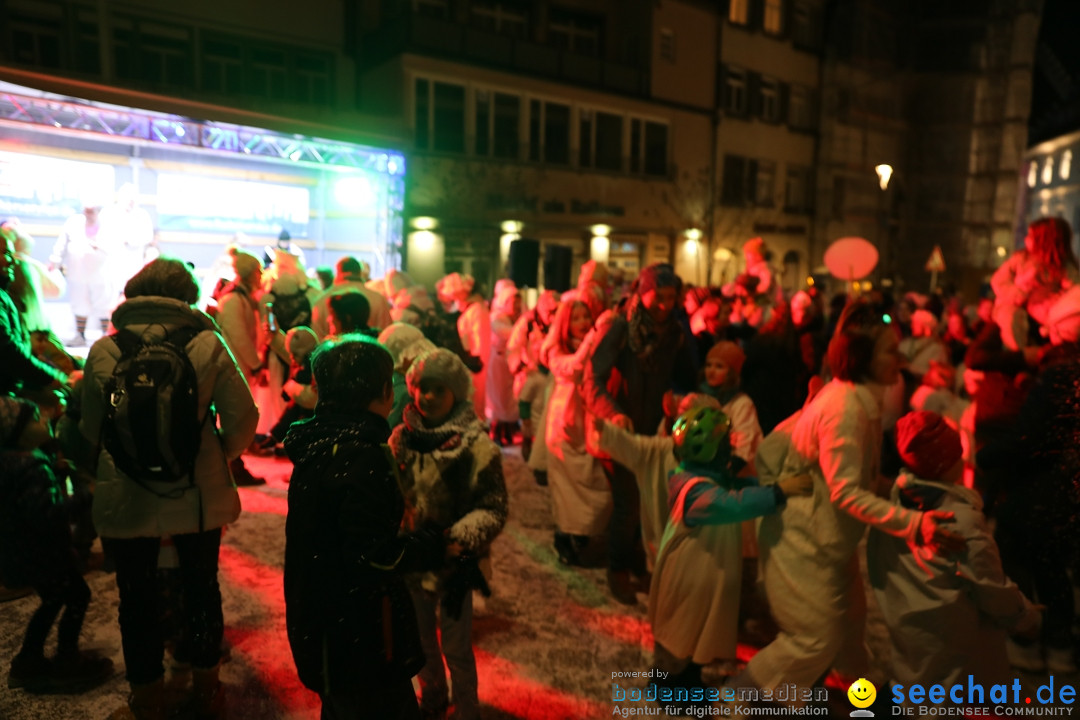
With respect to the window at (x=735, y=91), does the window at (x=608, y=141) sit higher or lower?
lower

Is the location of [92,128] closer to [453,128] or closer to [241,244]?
[241,244]

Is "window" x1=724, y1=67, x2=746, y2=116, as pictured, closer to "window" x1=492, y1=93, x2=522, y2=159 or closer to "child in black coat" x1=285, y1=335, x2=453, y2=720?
"window" x1=492, y1=93, x2=522, y2=159

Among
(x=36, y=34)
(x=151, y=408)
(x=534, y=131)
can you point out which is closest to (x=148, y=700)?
(x=151, y=408)

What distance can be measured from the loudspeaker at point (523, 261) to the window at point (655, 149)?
45.5ft

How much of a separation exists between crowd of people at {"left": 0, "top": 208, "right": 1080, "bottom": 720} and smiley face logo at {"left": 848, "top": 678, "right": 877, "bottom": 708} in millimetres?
56

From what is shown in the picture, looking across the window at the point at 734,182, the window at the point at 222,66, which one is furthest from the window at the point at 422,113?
the window at the point at 734,182

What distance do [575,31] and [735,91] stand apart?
21.5 feet

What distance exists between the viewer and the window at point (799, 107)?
1115 inches

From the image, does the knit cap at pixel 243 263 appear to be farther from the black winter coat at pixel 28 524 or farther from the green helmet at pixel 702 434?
the green helmet at pixel 702 434

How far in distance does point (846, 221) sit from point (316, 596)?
30789mm

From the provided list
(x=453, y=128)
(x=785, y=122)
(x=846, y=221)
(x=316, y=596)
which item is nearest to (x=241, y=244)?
(x=453, y=128)

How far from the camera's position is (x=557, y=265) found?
35.5 ft

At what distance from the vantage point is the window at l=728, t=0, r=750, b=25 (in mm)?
26044

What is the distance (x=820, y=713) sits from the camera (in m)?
3.37
